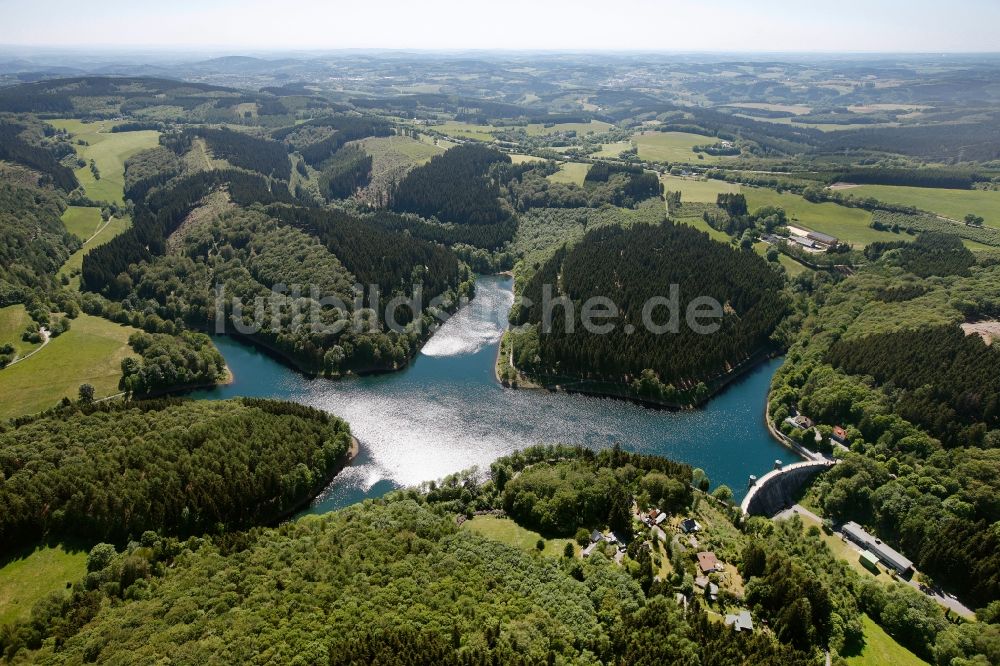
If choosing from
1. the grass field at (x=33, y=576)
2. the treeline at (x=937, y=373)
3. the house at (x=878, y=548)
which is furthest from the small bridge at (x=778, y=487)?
the grass field at (x=33, y=576)

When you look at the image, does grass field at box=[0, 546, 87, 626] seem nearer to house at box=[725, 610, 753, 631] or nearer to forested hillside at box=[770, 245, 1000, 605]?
house at box=[725, 610, 753, 631]

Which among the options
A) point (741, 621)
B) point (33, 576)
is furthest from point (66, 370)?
point (741, 621)

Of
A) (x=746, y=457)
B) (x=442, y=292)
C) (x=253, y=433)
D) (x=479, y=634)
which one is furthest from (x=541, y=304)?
(x=479, y=634)

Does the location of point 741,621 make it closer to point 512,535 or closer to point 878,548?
point 512,535

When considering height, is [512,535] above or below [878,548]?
above

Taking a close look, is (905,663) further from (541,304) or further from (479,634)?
(541,304)

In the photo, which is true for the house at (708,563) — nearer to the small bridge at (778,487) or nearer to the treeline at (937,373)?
the small bridge at (778,487)
